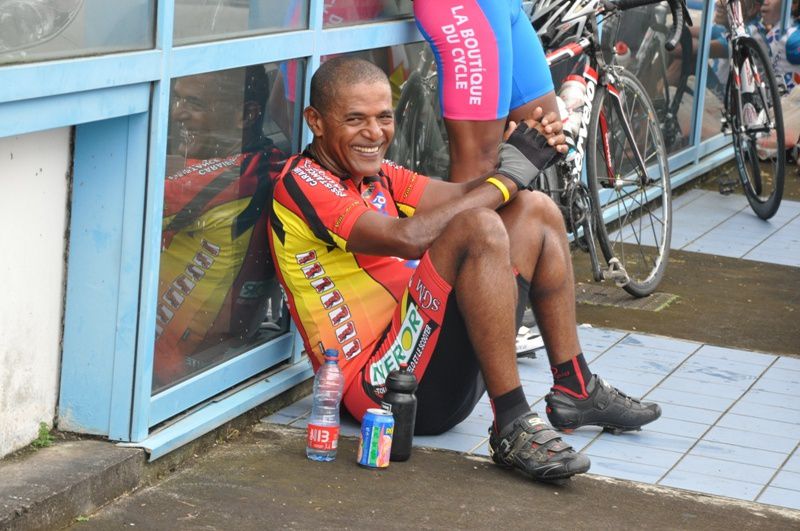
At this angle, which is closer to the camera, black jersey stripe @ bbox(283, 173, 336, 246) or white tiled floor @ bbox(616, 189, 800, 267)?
black jersey stripe @ bbox(283, 173, 336, 246)

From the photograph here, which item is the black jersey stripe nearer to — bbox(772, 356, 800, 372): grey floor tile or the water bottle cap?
the water bottle cap

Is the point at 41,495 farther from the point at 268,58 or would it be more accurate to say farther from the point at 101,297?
the point at 268,58

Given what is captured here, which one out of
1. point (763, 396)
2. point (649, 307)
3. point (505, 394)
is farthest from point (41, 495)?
point (649, 307)

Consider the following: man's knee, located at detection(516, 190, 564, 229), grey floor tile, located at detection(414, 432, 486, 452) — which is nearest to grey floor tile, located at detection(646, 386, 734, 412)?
grey floor tile, located at detection(414, 432, 486, 452)

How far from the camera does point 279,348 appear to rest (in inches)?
188

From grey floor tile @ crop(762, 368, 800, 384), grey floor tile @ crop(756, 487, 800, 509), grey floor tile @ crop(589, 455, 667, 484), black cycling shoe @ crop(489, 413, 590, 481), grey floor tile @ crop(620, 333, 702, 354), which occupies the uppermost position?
black cycling shoe @ crop(489, 413, 590, 481)

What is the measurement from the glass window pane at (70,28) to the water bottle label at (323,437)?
1264mm

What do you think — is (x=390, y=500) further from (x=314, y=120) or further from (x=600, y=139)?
(x=600, y=139)

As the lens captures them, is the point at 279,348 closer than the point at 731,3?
Yes

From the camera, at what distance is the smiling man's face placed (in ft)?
14.3

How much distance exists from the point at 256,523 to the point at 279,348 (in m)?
1.14

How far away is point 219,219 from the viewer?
434cm

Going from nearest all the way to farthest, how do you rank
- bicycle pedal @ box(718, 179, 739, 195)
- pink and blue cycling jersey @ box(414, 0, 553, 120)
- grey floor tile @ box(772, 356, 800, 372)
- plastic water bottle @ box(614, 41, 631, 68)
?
pink and blue cycling jersey @ box(414, 0, 553, 120), grey floor tile @ box(772, 356, 800, 372), plastic water bottle @ box(614, 41, 631, 68), bicycle pedal @ box(718, 179, 739, 195)

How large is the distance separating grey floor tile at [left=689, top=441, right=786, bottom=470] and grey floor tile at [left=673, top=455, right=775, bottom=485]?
0.04m
